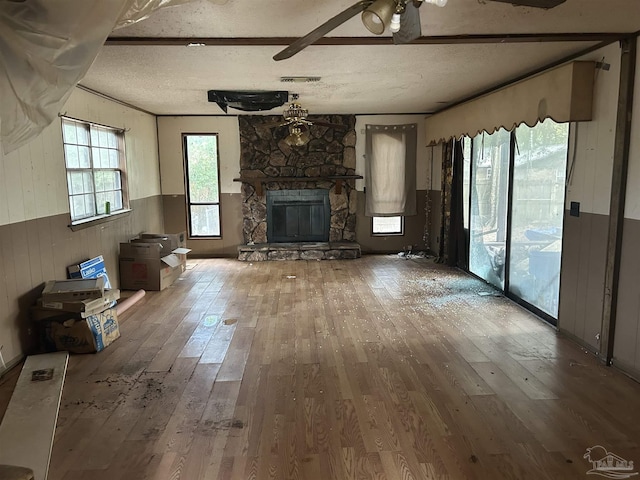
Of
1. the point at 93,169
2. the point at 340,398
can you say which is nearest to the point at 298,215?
the point at 93,169

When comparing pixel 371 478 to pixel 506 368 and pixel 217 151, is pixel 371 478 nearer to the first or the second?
pixel 506 368

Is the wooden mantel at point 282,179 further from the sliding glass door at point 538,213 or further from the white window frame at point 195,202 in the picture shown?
the sliding glass door at point 538,213

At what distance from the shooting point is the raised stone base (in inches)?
273

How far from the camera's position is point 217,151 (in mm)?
7070

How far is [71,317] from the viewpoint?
338cm

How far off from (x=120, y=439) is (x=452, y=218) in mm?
5062

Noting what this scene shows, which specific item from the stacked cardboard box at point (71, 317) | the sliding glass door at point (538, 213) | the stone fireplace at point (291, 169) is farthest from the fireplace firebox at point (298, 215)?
the stacked cardboard box at point (71, 317)

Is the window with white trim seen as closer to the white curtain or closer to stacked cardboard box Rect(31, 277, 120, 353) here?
stacked cardboard box Rect(31, 277, 120, 353)

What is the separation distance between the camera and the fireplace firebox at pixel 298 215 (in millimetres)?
7168

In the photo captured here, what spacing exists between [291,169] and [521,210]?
12.1 feet

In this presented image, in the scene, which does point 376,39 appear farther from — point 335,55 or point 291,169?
point 291,169

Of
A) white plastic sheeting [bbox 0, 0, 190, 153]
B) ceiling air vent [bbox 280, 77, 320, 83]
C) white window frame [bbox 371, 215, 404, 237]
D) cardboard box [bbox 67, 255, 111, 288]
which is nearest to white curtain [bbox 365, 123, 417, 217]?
white window frame [bbox 371, 215, 404, 237]

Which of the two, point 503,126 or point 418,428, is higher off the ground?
point 503,126

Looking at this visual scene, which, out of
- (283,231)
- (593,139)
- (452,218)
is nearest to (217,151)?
(283,231)
